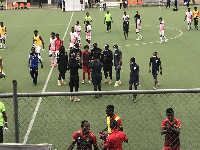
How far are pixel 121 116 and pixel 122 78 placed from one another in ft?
21.7

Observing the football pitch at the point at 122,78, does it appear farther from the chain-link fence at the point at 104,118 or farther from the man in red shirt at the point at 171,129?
the man in red shirt at the point at 171,129

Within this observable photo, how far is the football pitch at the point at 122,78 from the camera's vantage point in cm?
1354

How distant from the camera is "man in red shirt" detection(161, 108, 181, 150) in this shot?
9.42 m

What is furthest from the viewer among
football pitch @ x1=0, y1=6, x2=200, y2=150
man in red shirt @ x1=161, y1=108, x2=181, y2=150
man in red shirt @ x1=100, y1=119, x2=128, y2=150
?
football pitch @ x1=0, y1=6, x2=200, y2=150

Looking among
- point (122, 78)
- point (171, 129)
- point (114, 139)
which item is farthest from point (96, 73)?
point (114, 139)

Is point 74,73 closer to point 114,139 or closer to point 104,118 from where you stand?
point 104,118

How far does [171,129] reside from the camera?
372 inches

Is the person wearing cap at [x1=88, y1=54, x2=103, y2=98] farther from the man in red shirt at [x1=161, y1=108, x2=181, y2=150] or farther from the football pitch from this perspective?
the man in red shirt at [x1=161, y1=108, x2=181, y2=150]

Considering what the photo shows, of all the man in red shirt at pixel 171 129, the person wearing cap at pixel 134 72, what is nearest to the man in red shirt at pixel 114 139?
the man in red shirt at pixel 171 129

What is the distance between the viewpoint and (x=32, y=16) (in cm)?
5291

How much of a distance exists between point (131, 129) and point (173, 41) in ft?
64.0

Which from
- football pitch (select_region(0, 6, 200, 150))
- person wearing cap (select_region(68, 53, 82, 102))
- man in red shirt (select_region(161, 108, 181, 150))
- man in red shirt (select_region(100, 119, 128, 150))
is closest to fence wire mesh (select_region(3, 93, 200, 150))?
football pitch (select_region(0, 6, 200, 150))

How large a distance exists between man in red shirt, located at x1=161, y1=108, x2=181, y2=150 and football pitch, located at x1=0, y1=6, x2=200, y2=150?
7.12 feet

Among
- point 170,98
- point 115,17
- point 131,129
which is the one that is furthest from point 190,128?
point 115,17
